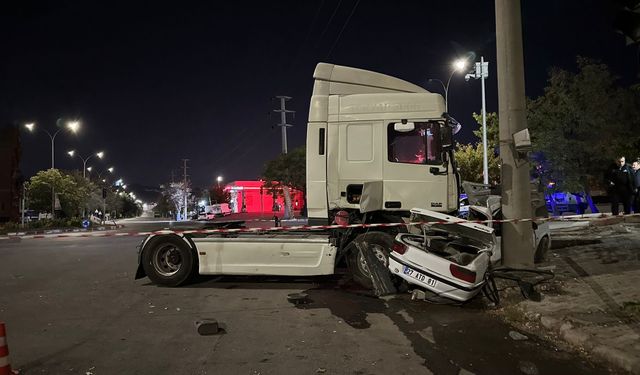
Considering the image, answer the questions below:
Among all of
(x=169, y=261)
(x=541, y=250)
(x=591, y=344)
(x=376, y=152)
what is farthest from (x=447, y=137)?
(x=169, y=261)

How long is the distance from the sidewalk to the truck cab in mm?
2280

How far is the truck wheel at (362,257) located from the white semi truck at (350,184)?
2cm

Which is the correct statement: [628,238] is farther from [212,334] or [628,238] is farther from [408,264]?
Result: [212,334]

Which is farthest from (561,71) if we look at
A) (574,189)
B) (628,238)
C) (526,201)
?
(526,201)

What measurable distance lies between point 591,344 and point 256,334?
3599 millimetres

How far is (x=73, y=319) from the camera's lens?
6605 mm

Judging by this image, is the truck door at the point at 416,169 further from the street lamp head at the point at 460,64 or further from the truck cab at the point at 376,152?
the street lamp head at the point at 460,64

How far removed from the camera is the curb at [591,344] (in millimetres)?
4332

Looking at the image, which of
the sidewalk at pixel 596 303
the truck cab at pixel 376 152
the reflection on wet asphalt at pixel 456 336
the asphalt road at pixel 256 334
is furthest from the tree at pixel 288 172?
the reflection on wet asphalt at pixel 456 336

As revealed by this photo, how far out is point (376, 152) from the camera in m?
8.53

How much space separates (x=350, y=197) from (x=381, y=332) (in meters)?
3.24

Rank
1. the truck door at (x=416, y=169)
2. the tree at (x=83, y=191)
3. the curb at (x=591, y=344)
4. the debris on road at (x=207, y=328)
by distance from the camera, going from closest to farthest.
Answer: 1. the curb at (x=591, y=344)
2. the debris on road at (x=207, y=328)
3. the truck door at (x=416, y=169)
4. the tree at (x=83, y=191)

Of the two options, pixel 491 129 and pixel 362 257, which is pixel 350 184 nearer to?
pixel 362 257

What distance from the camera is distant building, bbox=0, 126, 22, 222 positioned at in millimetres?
57781
